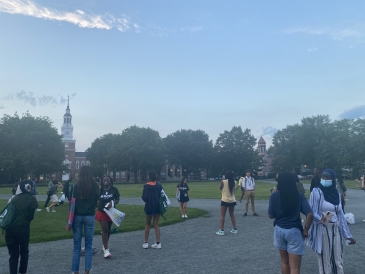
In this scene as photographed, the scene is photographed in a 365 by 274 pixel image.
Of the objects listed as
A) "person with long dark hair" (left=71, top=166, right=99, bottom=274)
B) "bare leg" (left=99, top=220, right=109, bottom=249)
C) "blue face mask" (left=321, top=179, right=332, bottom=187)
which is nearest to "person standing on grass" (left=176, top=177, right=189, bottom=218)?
"bare leg" (left=99, top=220, right=109, bottom=249)

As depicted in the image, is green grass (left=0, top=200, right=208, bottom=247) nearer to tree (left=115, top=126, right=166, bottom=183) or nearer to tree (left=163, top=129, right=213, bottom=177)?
tree (left=115, top=126, right=166, bottom=183)

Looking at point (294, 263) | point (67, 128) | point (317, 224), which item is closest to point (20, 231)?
point (294, 263)

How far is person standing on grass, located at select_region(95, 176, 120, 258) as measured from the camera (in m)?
8.34

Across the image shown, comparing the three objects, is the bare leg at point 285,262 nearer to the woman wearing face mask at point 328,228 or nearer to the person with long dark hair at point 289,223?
the person with long dark hair at point 289,223

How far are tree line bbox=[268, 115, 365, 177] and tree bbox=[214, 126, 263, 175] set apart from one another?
6.64 meters

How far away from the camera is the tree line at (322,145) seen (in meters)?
72.0

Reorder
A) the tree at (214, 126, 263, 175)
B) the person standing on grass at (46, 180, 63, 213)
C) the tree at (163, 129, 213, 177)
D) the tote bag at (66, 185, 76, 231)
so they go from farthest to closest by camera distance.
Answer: the tree at (214, 126, 263, 175), the tree at (163, 129, 213, 177), the person standing on grass at (46, 180, 63, 213), the tote bag at (66, 185, 76, 231)

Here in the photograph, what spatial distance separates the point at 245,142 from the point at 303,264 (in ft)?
315

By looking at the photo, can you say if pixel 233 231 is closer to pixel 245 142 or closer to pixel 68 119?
pixel 245 142

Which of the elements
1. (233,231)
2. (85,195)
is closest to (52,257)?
(85,195)

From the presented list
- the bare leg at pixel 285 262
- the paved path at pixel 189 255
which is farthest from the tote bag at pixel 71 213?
the bare leg at pixel 285 262

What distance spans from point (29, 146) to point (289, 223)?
70.4 metres

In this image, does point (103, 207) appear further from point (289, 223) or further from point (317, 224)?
point (317, 224)

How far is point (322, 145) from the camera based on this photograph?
78.1 metres
